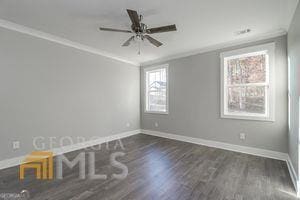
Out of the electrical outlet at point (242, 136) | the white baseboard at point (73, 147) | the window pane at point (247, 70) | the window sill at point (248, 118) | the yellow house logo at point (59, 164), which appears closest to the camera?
the yellow house logo at point (59, 164)

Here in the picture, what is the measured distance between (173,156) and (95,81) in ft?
9.29

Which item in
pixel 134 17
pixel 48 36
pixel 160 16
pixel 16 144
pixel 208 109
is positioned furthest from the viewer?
pixel 208 109

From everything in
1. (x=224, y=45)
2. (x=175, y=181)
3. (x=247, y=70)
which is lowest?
(x=175, y=181)

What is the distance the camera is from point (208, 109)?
3951 mm

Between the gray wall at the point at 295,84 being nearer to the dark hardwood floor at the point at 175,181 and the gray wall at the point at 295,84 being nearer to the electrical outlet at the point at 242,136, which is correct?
the dark hardwood floor at the point at 175,181

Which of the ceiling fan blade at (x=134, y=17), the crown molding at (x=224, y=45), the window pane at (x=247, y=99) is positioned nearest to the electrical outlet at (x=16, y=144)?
the ceiling fan blade at (x=134, y=17)

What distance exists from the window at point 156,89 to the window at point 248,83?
1816mm

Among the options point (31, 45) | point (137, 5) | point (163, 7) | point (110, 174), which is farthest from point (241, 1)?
point (31, 45)

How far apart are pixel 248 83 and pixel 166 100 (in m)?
2.31

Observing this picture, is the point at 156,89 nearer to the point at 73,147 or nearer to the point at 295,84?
the point at 73,147

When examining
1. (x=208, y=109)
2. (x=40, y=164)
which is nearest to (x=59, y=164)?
(x=40, y=164)

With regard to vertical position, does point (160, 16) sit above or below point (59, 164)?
above

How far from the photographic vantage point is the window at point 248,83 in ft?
10.3

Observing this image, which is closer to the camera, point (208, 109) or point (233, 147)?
point (233, 147)
